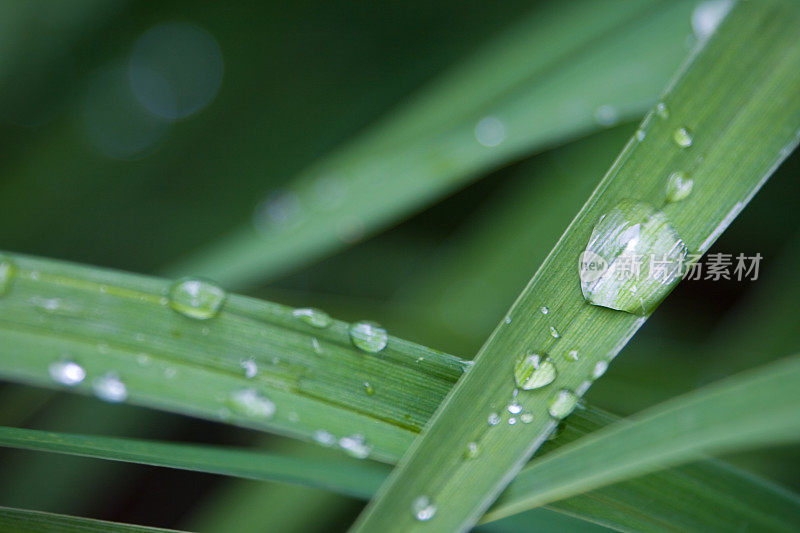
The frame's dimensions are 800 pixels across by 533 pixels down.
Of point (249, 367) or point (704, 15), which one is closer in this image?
point (249, 367)

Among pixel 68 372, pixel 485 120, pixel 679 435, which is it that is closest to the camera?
pixel 679 435

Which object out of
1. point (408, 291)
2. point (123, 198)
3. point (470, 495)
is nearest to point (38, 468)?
point (123, 198)

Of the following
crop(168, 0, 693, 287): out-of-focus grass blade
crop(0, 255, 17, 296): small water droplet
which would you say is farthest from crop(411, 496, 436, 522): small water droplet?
crop(168, 0, 693, 287): out-of-focus grass blade

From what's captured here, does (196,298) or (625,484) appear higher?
(196,298)

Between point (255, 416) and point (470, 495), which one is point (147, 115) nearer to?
point (255, 416)

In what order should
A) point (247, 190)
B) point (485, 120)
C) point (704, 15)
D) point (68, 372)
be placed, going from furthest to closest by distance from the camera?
point (247, 190)
point (485, 120)
point (704, 15)
point (68, 372)

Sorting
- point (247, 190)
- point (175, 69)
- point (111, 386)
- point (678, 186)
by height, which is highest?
point (175, 69)

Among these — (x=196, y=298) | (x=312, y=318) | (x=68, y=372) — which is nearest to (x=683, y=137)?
(x=312, y=318)

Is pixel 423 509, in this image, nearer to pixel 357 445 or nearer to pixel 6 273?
pixel 357 445
